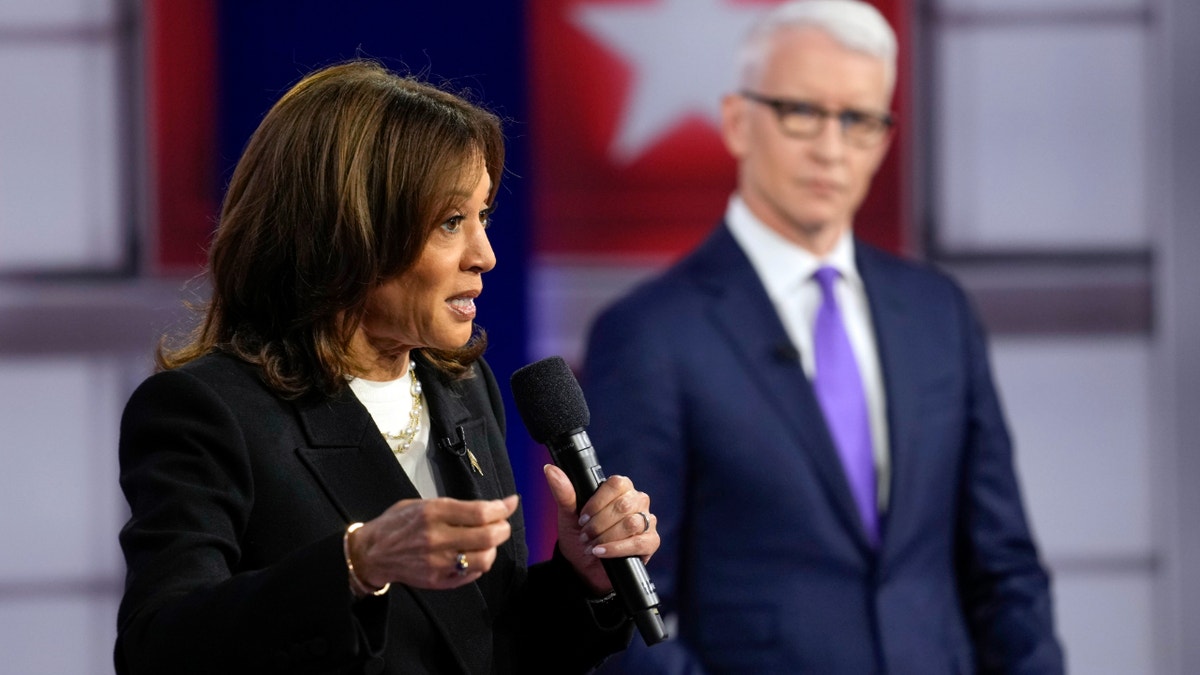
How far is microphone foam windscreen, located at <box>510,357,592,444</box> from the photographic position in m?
1.49

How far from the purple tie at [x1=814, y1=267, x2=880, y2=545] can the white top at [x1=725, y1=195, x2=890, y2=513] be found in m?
0.02

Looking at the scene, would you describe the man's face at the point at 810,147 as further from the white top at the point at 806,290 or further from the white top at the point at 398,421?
the white top at the point at 398,421

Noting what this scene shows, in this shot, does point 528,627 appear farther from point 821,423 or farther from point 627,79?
point 627,79

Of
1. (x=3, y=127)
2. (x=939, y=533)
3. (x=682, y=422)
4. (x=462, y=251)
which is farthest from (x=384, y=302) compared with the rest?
(x=3, y=127)

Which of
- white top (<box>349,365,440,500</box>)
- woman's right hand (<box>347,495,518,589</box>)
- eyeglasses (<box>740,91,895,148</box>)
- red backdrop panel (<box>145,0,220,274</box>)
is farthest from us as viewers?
red backdrop panel (<box>145,0,220,274</box>)

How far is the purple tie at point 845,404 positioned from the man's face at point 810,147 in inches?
6.8

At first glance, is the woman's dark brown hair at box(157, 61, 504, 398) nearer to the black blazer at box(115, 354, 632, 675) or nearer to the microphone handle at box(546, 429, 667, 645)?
the black blazer at box(115, 354, 632, 675)

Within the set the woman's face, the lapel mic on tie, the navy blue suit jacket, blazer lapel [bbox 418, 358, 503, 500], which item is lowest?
the navy blue suit jacket

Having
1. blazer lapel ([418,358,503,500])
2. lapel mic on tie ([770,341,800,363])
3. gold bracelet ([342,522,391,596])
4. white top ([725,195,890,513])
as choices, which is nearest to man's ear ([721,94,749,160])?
white top ([725,195,890,513])

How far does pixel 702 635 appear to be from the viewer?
2.52 metres

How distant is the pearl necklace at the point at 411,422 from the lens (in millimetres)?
1568

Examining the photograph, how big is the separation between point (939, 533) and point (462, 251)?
1359 mm

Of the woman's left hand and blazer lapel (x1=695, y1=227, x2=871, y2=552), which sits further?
blazer lapel (x1=695, y1=227, x2=871, y2=552)

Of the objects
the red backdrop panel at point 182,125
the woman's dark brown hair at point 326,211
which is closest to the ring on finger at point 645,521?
the woman's dark brown hair at point 326,211
